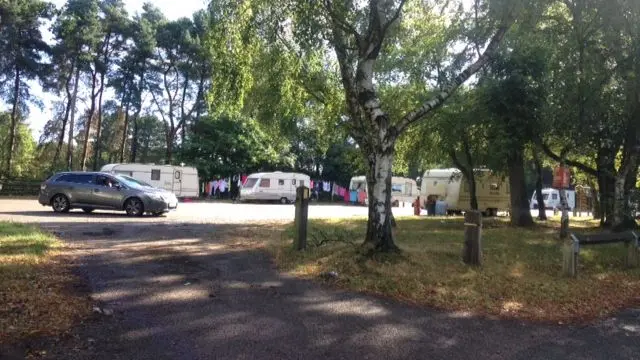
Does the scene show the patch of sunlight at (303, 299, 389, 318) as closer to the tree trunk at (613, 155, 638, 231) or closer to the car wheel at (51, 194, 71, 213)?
the tree trunk at (613, 155, 638, 231)

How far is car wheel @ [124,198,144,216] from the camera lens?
18750 mm

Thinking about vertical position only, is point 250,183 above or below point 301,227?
above

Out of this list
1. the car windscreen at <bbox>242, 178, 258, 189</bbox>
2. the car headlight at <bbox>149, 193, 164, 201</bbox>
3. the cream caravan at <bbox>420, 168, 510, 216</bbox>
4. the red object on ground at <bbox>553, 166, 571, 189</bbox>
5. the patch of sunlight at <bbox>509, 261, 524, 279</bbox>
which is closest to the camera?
the patch of sunlight at <bbox>509, 261, 524, 279</bbox>

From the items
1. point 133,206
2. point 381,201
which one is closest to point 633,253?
point 381,201

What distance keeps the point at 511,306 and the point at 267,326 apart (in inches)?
141

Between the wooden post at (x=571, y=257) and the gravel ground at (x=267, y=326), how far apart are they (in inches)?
81.0

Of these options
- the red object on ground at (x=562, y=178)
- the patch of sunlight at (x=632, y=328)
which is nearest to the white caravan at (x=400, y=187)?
the red object on ground at (x=562, y=178)

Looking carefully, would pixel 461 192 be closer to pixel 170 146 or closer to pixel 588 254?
pixel 588 254

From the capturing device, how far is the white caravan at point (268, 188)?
4197 cm

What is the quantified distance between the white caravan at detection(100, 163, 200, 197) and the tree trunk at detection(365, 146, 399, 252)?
91.3 ft

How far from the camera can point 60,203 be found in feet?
62.1

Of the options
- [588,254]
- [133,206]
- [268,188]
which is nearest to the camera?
[588,254]

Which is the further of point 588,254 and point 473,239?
point 588,254

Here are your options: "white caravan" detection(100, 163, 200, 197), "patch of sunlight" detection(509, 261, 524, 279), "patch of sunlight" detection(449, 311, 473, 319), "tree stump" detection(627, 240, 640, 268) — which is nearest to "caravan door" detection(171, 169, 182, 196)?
"white caravan" detection(100, 163, 200, 197)
